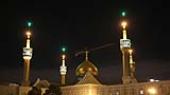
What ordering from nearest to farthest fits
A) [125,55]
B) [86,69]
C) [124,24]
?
[125,55] < [124,24] < [86,69]

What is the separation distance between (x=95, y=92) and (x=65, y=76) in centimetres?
2956

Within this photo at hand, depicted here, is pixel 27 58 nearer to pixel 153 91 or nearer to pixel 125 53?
pixel 125 53

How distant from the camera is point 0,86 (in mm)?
74375

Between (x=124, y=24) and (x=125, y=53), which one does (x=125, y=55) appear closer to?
(x=125, y=53)

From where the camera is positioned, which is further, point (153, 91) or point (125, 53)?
point (125, 53)

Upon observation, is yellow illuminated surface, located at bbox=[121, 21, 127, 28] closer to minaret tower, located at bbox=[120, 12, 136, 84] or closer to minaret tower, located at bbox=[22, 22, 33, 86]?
minaret tower, located at bbox=[120, 12, 136, 84]

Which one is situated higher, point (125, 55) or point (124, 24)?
point (124, 24)

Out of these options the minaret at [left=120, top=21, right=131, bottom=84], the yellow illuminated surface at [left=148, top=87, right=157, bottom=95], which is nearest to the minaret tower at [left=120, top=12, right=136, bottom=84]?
the minaret at [left=120, top=21, right=131, bottom=84]

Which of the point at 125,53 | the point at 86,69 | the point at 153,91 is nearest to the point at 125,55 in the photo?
the point at 125,53

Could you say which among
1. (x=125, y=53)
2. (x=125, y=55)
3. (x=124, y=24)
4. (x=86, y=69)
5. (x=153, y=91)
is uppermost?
(x=124, y=24)

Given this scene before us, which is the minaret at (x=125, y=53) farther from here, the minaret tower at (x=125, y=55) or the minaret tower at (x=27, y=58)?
the minaret tower at (x=27, y=58)

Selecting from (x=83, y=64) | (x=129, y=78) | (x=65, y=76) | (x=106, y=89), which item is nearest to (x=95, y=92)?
(x=106, y=89)

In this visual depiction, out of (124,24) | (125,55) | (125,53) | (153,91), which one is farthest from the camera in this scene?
(124,24)

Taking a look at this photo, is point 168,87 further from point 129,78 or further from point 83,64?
point 83,64
